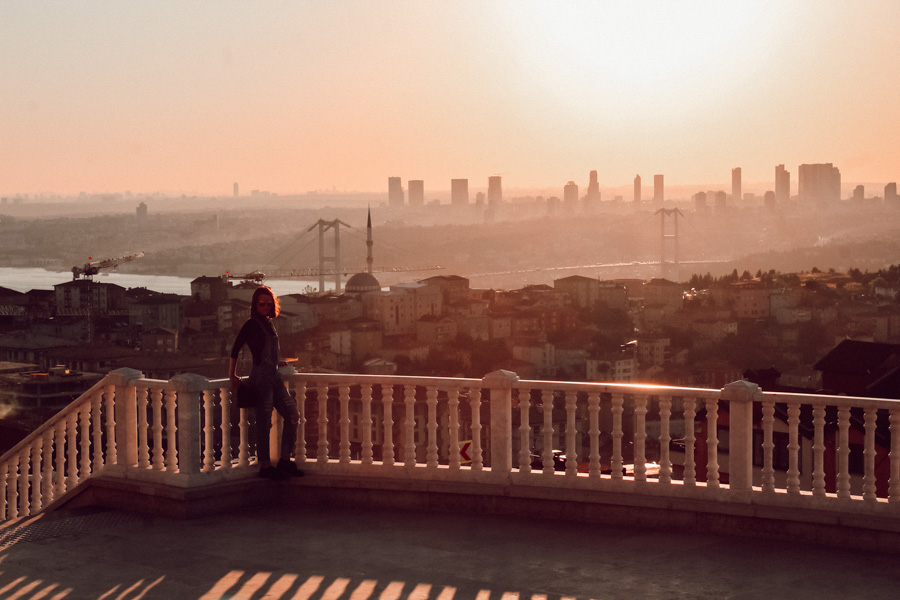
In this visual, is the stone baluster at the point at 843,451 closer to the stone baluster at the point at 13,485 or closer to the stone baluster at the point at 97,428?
the stone baluster at the point at 97,428

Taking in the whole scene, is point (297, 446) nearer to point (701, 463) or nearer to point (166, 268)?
point (701, 463)

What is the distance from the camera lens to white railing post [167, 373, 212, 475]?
6706mm

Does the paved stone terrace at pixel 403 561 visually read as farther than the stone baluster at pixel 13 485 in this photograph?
No

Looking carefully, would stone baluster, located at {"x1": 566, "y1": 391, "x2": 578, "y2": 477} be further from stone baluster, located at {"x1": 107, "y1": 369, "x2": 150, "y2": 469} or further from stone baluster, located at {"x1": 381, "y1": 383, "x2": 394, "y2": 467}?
stone baluster, located at {"x1": 107, "y1": 369, "x2": 150, "y2": 469}

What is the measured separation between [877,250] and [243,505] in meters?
144

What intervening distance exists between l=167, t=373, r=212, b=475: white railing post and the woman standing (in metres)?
0.27

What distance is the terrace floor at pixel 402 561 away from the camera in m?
5.28

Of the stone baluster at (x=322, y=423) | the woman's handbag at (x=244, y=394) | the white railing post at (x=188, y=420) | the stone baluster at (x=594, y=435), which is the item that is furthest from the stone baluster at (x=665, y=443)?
the white railing post at (x=188, y=420)

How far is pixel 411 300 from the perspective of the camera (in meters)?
95.0

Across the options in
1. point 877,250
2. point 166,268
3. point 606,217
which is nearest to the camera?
point 877,250

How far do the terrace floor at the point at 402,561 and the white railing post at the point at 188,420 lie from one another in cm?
37

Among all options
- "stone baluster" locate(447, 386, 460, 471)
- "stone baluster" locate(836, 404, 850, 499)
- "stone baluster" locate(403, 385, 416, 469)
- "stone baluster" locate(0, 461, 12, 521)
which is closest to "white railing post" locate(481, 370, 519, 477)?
"stone baluster" locate(447, 386, 460, 471)

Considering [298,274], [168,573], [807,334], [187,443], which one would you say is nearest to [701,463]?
[187,443]

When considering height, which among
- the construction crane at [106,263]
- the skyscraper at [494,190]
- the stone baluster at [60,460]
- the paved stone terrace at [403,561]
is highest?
the skyscraper at [494,190]
